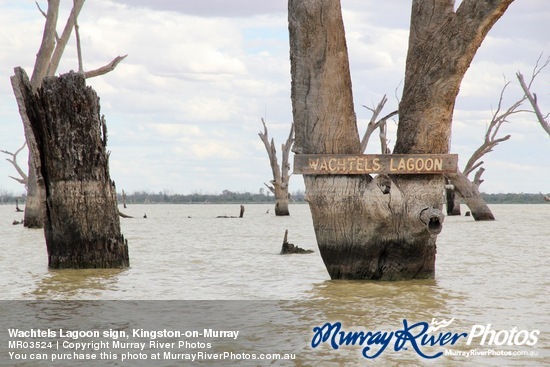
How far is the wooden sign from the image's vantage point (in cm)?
908

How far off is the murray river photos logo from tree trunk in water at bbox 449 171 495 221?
2142 cm

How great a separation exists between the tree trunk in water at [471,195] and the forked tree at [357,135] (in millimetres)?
18487

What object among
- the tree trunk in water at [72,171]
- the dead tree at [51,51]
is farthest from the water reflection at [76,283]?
the dead tree at [51,51]

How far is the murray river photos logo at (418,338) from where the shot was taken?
5.84 meters

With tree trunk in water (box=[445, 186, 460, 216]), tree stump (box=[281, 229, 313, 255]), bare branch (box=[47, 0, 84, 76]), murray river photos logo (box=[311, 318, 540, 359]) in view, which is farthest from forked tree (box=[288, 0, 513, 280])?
tree trunk in water (box=[445, 186, 460, 216])

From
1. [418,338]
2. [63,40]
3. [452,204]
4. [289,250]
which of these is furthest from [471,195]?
[418,338]

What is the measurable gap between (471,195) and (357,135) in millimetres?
20736

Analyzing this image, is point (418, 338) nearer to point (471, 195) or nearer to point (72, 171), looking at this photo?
point (72, 171)

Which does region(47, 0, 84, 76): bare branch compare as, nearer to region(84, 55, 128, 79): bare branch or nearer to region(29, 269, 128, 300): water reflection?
region(84, 55, 128, 79): bare branch

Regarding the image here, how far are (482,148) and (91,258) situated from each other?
23582mm

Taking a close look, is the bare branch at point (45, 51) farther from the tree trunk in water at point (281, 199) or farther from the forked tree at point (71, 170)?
the tree trunk in water at point (281, 199)

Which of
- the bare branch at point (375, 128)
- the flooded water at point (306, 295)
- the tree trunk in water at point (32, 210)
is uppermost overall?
the bare branch at point (375, 128)

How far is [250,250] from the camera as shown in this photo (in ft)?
52.3

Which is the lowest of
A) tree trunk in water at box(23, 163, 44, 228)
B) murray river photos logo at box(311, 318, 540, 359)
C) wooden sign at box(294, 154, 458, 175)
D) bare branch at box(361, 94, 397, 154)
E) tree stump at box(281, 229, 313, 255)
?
murray river photos logo at box(311, 318, 540, 359)
